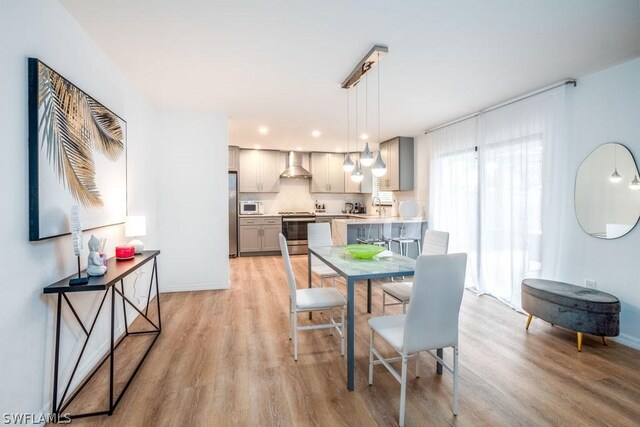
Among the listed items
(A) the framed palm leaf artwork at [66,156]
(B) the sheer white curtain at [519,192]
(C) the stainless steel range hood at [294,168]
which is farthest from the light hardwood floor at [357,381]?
(C) the stainless steel range hood at [294,168]

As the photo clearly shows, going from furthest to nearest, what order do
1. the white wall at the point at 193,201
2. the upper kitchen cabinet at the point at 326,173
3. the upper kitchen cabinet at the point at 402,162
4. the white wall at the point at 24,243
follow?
the upper kitchen cabinet at the point at 326,173
the upper kitchen cabinet at the point at 402,162
the white wall at the point at 193,201
the white wall at the point at 24,243

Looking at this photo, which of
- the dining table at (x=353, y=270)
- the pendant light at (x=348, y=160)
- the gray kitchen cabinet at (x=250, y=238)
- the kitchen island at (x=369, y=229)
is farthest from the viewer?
the gray kitchen cabinet at (x=250, y=238)

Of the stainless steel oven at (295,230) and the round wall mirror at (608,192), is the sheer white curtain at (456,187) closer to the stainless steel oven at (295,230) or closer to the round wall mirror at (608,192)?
the round wall mirror at (608,192)

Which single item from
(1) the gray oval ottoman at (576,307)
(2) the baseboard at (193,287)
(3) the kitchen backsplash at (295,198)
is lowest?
(2) the baseboard at (193,287)

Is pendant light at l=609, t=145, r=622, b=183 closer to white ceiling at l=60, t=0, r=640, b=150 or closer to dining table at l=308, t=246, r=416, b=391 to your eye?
white ceiling at l=60, t=0, r=640, b=150

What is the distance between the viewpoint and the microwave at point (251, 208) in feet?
23.0

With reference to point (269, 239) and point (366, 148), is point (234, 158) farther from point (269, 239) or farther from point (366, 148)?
point (366, 148)

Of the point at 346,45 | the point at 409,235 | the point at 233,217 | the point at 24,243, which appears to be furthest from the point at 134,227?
the point at 409,235

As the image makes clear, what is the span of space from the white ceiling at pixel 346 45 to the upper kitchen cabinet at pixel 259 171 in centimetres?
318

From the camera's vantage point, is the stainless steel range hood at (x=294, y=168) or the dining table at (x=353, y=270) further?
the stainless steel range hood at (x=294, y=168)

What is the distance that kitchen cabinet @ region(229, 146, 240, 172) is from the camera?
21.8 feet

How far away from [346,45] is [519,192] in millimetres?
2667

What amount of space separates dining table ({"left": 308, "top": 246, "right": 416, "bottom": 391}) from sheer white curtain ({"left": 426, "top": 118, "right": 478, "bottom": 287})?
83.5 inches

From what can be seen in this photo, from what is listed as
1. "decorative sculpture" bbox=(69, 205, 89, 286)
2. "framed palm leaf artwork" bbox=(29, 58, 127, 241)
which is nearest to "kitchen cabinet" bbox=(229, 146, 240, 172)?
"framed palm leaf artwork" bbox=(29, 58, 127, 241)
